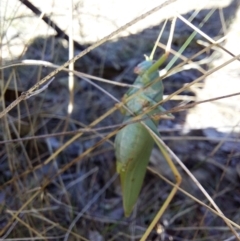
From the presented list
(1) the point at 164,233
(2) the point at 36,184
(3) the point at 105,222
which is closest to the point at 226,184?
(1) the point at 164,233

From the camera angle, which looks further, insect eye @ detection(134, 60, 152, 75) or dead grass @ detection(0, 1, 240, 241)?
dead grass @ detection(0, 1, 240, 241)

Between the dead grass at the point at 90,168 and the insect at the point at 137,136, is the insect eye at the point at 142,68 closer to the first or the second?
the insect at the point at 137,136

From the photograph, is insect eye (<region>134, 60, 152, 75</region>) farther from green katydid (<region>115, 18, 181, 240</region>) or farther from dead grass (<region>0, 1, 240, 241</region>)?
dead grass (<region>0, 1, 240, 241</region>)

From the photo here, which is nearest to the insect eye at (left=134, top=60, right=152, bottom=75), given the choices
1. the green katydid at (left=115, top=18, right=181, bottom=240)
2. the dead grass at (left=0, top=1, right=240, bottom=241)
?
the green katydid at (left=115, top=18, right=181, bottom=240)

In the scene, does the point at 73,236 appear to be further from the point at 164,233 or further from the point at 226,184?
the point at 226,184

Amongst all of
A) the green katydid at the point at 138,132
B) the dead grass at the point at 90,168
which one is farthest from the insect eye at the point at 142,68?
the dead grass at the point at 90,168

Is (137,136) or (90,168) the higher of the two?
(137,136)

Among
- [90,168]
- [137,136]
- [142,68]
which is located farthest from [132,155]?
[90,168]

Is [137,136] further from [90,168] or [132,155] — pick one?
[90,168]
